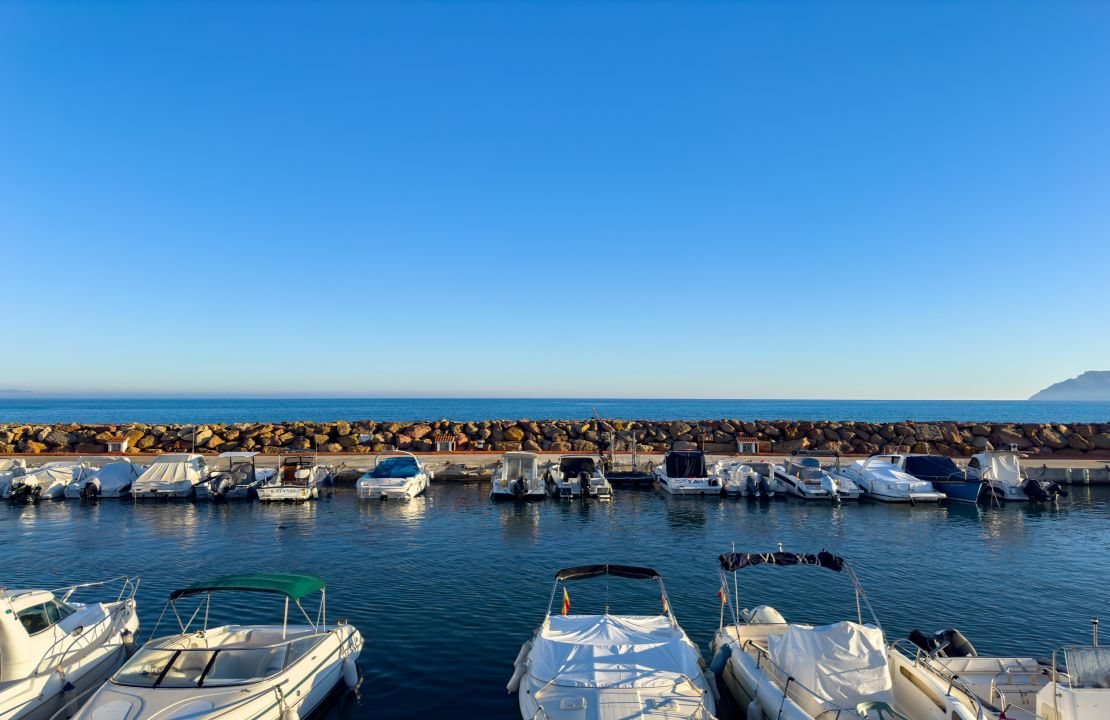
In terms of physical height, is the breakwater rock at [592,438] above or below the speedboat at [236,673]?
above

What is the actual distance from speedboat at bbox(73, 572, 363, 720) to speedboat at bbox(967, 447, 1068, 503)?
38465mm

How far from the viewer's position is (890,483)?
116ft

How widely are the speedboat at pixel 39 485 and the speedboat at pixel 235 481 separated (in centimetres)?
841

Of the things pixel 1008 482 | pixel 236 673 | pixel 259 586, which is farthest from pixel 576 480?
pixel 1008 482

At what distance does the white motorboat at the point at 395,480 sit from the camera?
1382 inches

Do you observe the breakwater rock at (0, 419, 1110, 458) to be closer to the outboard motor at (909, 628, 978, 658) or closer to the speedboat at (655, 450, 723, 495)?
the speedboat at (655, 450, 723, 495)

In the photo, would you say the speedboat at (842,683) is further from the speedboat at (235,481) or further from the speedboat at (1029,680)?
the speedboat at (235,481)

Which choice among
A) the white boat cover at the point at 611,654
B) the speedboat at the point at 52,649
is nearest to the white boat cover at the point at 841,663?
the white boat cover at the point at 611,654

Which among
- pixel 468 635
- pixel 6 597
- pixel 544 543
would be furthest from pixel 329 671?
pixel 544 543

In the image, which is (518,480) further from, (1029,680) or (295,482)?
(1029,680)

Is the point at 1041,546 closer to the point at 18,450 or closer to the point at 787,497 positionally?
the point at 787,497

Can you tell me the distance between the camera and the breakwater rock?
2121 inches

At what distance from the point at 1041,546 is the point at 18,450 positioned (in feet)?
249

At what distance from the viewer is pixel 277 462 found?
43.7 meters
